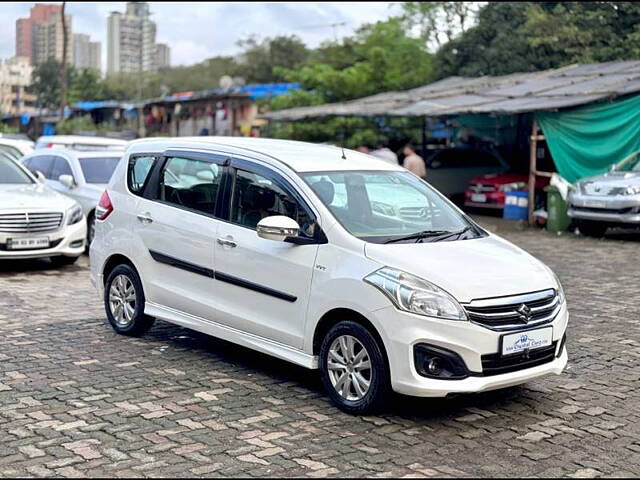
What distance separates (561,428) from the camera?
562 centimetres

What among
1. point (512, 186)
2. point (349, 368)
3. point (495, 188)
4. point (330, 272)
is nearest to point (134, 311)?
point (330, 272)

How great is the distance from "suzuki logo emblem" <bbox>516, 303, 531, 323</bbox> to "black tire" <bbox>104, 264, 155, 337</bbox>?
3.45 metres

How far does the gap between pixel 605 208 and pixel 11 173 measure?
9.85m

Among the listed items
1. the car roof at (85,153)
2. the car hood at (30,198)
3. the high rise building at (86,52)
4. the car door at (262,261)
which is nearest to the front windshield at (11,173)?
the car hood at (30,198)

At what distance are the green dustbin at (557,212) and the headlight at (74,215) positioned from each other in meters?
Result: 9.38

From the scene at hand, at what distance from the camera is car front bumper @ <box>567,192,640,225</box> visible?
49.1 feet

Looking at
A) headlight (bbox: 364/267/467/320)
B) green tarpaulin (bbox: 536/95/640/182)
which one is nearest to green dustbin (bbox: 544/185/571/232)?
green tarpaulin (bbox: 536/95/640/182)

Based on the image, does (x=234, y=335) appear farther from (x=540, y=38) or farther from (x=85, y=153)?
(x=540, y=38)

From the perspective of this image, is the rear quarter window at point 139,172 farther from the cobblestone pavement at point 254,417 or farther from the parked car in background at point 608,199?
the parked car in background at point 608,199

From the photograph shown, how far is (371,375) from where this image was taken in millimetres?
5559

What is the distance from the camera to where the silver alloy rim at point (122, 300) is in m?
7.76

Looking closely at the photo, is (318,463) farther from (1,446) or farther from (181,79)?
(181,79)

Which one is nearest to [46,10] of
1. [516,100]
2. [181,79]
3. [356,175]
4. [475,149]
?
[475,149]

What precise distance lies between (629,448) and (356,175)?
2.73 m
